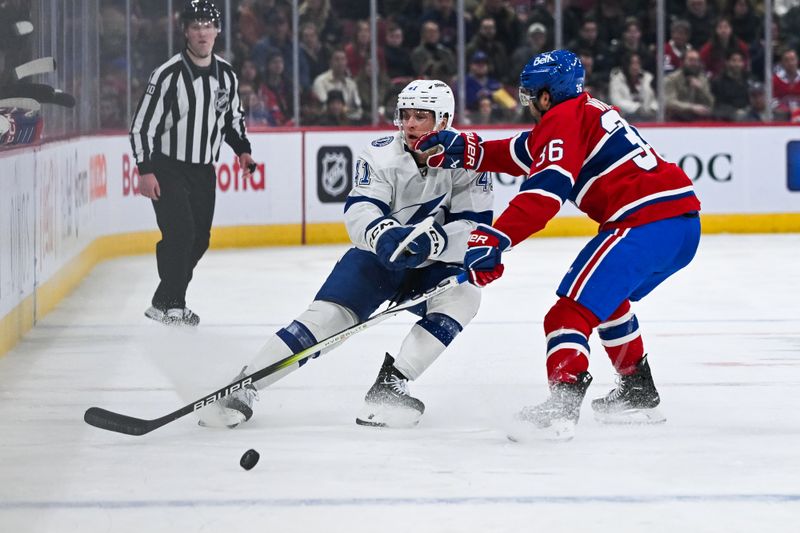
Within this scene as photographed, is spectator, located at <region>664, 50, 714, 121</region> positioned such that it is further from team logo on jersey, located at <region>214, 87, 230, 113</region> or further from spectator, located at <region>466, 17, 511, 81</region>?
team logo on jersey, located at <region>214, 87, 230, 113</region>

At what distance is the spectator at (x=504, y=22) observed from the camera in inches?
398

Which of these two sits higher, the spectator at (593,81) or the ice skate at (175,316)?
the spectator at (593,81)

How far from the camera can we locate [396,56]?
9930 millimetres

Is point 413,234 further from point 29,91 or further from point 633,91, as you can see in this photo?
point 633,91

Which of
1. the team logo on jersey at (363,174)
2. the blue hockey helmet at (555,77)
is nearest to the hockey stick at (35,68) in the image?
the team logo on jersey at (363,174)

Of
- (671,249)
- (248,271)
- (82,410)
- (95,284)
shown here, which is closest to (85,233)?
(95,284)

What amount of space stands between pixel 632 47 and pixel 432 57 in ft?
4.64

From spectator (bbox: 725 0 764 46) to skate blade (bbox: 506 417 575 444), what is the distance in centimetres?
736

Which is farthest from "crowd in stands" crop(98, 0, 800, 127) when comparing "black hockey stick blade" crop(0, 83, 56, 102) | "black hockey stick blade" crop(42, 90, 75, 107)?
"black hockey stick blade" crop(0, 83, 56, 102)

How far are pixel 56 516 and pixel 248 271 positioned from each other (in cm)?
510

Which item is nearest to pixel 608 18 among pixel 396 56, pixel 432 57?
pixel 432 57

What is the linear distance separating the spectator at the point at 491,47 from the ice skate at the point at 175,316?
14.9 ft

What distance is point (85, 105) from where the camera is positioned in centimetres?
753

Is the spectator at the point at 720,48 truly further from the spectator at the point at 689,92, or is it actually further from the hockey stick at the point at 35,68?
the hockey stick at the point at 35,68
